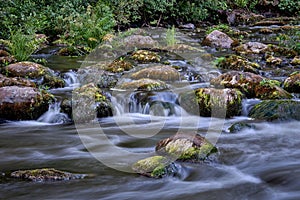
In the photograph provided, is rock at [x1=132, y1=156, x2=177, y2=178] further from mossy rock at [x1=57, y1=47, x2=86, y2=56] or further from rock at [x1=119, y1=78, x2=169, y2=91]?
mossy rock at [x1=57, y1=47, x2=86, y2=56]

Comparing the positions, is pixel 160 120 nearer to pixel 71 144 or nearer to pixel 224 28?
pixel 71 144

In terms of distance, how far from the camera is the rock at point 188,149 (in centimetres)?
419

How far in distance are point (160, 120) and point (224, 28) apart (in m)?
12.3

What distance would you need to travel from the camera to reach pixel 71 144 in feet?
17.7

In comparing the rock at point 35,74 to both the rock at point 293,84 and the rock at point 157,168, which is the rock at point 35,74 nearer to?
the rock at point 157,168

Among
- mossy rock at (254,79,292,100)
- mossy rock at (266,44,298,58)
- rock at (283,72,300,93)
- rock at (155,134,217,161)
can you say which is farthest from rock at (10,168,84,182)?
mossy rock at (266,44,298,58)

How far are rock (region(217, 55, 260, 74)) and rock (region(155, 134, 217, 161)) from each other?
5.68m

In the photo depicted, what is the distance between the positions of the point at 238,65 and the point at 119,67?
3206 mm

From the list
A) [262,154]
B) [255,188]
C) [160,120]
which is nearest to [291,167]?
[262,154]

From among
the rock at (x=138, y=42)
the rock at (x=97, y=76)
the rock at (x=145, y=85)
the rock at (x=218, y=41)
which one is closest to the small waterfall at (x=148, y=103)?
the rock at (x=145, y=85)

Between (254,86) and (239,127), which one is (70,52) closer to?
(254,86)

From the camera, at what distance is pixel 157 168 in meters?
3.82

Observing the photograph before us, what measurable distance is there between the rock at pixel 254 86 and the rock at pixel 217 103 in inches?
28.7

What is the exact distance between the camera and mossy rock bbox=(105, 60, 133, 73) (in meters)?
9.50
